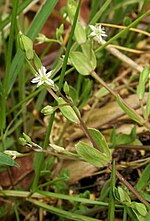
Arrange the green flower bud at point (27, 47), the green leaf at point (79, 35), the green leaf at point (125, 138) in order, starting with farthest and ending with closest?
1. the green leaf at point (125, 138)
2. the green leaf at point (79, 35)
3. the green flower bud at point (27, 47)

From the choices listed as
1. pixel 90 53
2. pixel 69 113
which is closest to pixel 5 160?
pixel 69 113

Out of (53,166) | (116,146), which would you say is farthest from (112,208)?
(53,166)

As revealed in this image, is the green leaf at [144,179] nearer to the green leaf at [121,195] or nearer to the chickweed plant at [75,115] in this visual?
the chickweed plant at [75,115]

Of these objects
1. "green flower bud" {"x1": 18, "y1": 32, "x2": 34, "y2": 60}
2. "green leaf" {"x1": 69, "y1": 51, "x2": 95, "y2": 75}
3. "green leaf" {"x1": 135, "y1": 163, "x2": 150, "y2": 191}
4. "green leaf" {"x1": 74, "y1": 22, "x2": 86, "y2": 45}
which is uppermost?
"green flower bud" {"x1": 18, "y1": 32, "x2": 34, "y2": 60}

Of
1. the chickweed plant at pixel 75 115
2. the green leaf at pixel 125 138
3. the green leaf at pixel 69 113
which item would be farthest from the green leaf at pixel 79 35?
the green leaf at pixel 125 138

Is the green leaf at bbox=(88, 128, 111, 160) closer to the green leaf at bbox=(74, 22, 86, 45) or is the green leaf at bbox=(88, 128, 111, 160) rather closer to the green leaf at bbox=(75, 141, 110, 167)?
the green leaf at bbox=(75, 141, 110, 167)

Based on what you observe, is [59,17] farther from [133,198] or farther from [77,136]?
[133,198]

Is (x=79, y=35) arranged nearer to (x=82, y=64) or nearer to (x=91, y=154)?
(x=82, y=64)

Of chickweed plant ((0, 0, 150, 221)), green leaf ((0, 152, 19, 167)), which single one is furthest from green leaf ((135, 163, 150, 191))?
green leaf ((0, 152, 19, 167))
